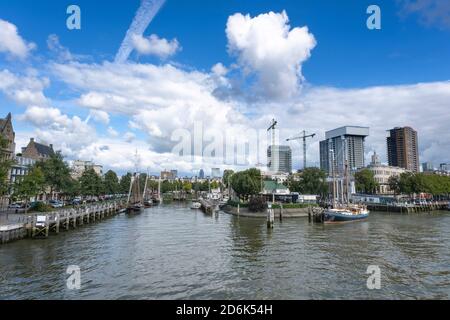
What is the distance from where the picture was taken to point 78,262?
30.4m

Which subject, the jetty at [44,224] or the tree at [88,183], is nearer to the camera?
the jetty at [44,224]

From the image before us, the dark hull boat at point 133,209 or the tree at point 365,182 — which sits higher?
the tree at point 365,182

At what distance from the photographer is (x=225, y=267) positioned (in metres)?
29.2

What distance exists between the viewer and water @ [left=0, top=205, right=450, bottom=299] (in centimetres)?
2231

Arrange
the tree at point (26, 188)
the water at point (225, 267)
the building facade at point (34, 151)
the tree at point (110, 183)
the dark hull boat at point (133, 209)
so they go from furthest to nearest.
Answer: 1. the tree at point (110, 183)
2. the building facade at point (34, 151)
3. the dark hull boat at point (133, 209)
4. the tree at point (26, 188)
5. the water at point (225, 267)

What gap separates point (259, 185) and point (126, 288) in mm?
81173

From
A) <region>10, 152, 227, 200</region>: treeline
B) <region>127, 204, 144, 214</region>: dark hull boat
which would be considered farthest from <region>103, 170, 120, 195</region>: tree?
<region>127, 204, 144, 214</region>: dark hull boat

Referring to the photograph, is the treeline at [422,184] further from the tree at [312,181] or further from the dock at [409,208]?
the tree at [312,181]

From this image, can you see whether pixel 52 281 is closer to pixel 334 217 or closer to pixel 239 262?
pixel 239 262

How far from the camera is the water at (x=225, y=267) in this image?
73.2 ft

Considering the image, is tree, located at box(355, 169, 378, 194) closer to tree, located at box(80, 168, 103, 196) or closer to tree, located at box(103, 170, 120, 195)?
tree, located at box(103, 170, 120, 195)

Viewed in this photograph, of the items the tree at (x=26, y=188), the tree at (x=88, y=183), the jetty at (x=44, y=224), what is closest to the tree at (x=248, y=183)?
the jetty at (x=44, y=224)

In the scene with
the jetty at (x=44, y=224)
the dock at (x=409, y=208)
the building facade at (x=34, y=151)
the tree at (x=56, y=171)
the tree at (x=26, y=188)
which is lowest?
the dock at (x=409, y=208)

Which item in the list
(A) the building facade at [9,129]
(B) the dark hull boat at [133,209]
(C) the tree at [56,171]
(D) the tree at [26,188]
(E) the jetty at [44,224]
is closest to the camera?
(E) the jetty at [44,224]
